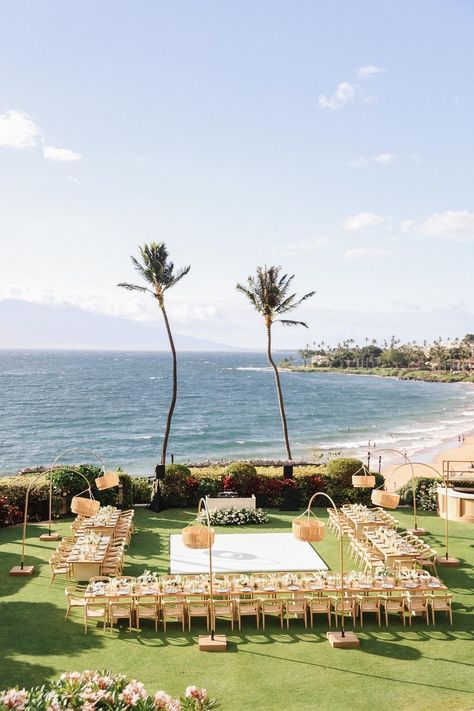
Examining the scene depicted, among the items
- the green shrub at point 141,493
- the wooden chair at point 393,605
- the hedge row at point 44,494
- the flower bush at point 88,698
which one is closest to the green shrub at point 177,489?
the green shrub at point 141,493

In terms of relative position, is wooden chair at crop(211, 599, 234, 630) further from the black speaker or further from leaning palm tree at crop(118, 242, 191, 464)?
leaning palm tree at crop(118, 242, 191, 464)

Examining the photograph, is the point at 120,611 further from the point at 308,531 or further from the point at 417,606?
the point at 417,606

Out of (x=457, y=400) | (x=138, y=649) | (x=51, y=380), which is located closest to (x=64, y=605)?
(x=138, y=649)

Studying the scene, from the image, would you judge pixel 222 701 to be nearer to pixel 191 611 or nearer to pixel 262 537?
pixel 191 611

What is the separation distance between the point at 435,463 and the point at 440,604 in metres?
32.6

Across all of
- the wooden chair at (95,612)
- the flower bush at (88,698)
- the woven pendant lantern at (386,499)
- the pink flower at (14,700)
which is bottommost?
the wooden chair at (95,612)

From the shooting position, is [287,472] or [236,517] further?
[287,472]

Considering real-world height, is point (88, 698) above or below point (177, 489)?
above

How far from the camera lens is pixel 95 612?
1425 centimetres

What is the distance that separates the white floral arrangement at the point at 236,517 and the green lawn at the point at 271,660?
27.3ft

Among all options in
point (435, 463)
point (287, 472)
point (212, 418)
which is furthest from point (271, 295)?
point (212, 418)

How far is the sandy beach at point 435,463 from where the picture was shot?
3663 cm

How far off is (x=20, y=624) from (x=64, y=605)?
143 centimetres

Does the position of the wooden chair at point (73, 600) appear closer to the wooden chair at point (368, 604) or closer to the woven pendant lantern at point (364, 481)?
the wooden chair at point (368, 604)
